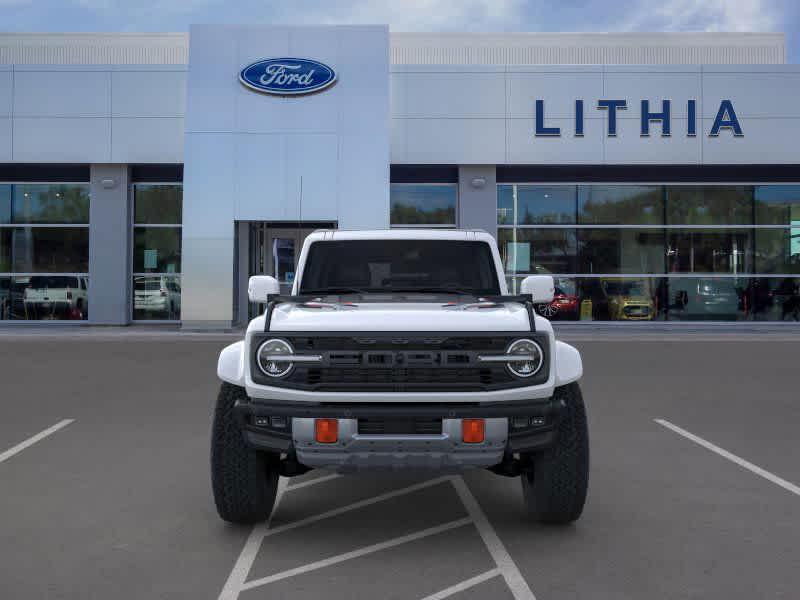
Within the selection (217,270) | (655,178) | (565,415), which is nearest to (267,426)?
(565,415)

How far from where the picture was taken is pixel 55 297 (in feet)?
86.1

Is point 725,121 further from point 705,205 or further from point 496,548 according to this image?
point 496,548

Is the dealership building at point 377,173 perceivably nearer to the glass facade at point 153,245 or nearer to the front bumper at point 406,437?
the glass facade at point 153,245

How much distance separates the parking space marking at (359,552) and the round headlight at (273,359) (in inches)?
40.3

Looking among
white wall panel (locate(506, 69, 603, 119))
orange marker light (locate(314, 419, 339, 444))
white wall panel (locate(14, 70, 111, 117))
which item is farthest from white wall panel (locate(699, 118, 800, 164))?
orange marker light (locate(314, 419, 339, 444))

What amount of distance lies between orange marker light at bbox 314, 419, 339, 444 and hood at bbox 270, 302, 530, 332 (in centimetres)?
51

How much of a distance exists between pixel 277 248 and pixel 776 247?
48.3 ft

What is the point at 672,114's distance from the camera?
24.5m

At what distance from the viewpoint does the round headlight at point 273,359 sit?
489 cm

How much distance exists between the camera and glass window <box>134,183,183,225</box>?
1030 inches

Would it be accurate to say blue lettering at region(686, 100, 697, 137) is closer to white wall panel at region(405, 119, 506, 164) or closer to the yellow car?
the yellow car

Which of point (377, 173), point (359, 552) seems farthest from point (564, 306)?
point (359, 552)

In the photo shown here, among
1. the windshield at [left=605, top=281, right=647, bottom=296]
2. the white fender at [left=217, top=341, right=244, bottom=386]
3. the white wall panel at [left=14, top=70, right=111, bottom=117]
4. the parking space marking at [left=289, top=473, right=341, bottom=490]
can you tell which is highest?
the white wall panel at [left=14, top=70, right=111, bottom=117]

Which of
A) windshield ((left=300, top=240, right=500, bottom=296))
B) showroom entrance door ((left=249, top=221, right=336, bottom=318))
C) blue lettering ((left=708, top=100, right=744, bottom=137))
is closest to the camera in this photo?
windshield ((left=300, top=240, right=500, bottom=296))
